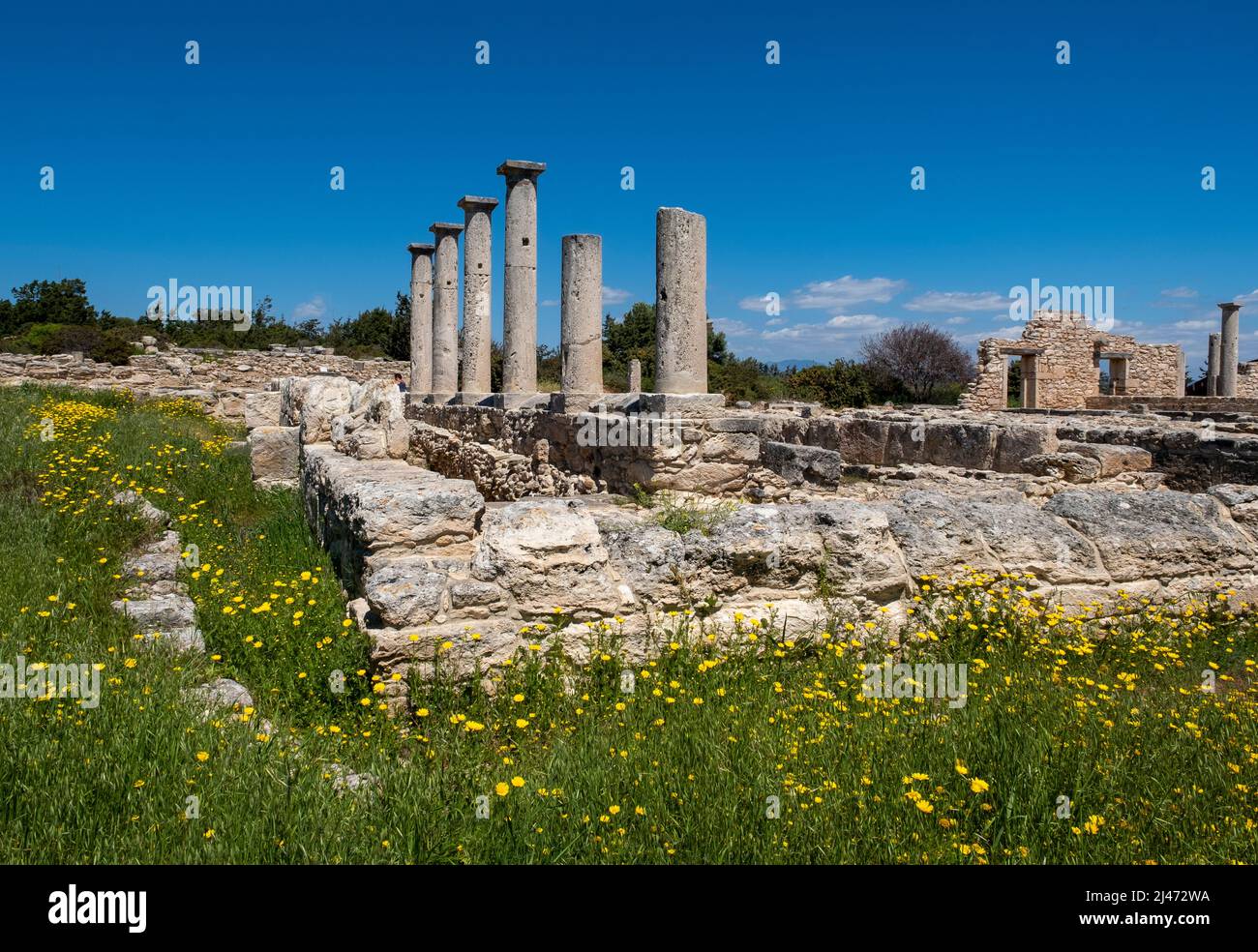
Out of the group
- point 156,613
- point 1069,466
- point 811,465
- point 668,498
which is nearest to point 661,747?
point 156,613

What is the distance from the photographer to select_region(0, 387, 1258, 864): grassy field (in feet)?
8.70

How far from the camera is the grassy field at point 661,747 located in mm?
2650

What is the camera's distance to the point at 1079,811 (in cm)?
285

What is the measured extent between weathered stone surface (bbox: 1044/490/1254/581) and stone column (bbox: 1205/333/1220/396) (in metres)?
32.5

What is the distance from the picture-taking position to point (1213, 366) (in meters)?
33.3

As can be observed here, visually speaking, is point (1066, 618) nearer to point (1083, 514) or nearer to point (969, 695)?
point (1083, 514)

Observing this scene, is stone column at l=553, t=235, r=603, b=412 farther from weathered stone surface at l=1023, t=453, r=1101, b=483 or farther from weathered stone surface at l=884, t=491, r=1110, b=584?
weathered stone surface at l=884, t=491, r=1110, b=584

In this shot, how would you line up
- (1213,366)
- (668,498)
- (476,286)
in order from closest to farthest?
(668,498)
(476,286)
(1213,366)

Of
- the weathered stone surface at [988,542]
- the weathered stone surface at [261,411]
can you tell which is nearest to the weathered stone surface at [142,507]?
the weathered stone surface at [988,542]

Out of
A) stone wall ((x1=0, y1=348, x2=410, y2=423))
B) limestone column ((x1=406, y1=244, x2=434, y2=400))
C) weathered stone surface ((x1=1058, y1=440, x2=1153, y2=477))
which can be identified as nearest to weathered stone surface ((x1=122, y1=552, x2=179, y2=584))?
weathered stone surface ((x1=1058, y1=440, x2=1153, y2=477))

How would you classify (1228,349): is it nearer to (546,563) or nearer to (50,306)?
(546,563)

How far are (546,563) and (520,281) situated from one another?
38.7 feet

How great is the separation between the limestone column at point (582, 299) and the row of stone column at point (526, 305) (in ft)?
0.05
